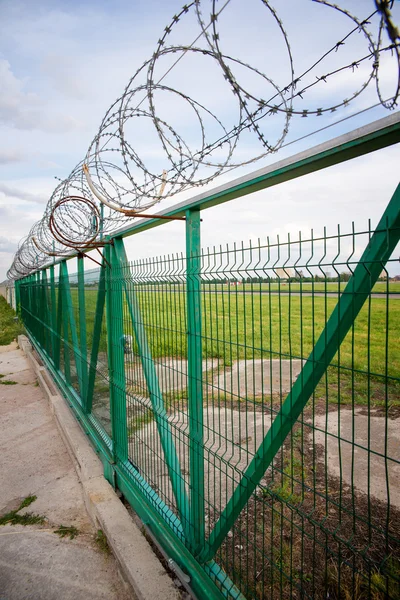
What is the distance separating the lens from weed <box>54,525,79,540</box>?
11.5 ft

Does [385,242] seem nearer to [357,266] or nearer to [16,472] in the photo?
[357,266]

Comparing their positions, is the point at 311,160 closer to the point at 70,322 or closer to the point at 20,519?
the point at 20,519

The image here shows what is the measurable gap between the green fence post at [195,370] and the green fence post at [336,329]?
43cm

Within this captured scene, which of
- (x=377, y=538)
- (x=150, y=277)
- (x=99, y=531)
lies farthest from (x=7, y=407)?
(x=377, y=538)

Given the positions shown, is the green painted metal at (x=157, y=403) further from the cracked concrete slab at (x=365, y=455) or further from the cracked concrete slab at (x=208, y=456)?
the cracked concrete slab at (x=365, y=455)

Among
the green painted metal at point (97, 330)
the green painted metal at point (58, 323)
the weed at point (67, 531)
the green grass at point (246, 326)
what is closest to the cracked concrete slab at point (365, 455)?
the green grass at point (246, 326)

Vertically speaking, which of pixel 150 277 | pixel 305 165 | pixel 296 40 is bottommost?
pixel 150 277

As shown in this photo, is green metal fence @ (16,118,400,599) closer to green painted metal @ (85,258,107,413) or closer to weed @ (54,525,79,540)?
green painted metal @ (85,258,107,413)

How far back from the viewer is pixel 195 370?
2416 millimetres

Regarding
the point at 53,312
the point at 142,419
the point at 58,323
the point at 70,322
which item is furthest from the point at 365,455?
the point at 53,312

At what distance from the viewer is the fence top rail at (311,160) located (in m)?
1.41

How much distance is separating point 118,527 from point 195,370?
1.76m

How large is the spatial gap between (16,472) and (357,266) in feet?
15.3

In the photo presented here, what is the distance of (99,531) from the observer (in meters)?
3.50
